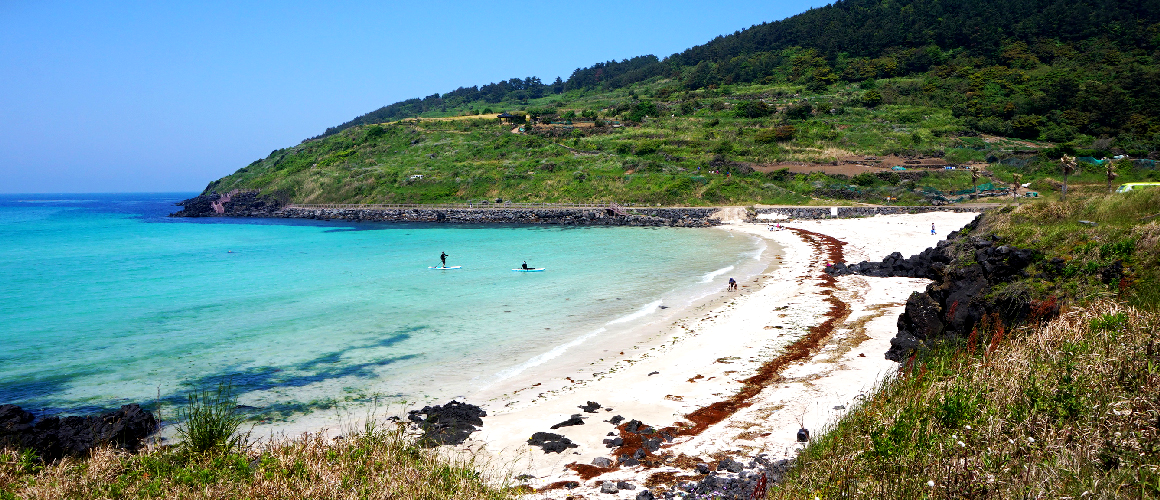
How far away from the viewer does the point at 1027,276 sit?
42.6 ft

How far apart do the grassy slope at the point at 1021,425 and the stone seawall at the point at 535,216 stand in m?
50.0

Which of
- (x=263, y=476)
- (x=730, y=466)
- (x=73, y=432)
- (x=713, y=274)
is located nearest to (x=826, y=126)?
(x=713, y=274)

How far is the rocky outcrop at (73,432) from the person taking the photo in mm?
8906

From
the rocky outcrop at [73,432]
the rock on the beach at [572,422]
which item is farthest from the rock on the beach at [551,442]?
the rocky outcrop at [73,432]

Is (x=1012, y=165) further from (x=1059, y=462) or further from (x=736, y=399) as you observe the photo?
(x=1059, y=462)

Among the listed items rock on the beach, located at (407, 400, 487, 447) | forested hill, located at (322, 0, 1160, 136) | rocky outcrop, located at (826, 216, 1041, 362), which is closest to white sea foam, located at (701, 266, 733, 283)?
rocky outcrop, located at (826, 216, 1041, 362)

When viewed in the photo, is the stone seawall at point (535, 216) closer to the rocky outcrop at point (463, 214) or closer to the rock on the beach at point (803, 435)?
the rocky outcrop at point (463, 214)

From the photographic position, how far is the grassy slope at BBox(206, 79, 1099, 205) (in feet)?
222

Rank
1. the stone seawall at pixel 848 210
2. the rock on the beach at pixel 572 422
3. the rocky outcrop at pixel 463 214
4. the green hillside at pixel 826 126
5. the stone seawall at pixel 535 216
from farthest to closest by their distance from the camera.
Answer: the green hillside at pixel 826 126
the rocky outcrop at pixel 463 214
the stone seawall at pixel 535 216
the stone seawall at pixel 848 210
the rock on the beach at pixel 572 422

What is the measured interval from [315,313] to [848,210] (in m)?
48.9

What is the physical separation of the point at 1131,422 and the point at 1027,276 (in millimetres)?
9307

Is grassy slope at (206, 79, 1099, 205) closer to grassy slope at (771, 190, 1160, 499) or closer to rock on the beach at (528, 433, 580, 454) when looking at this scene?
grassy slope at (771, 190, 1160, 499)

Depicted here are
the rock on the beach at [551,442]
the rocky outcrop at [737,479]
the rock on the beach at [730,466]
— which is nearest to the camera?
the rocky outcrop at [737,479]

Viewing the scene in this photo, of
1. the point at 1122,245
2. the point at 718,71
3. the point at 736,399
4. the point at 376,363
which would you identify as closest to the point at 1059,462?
the point at 736,399
